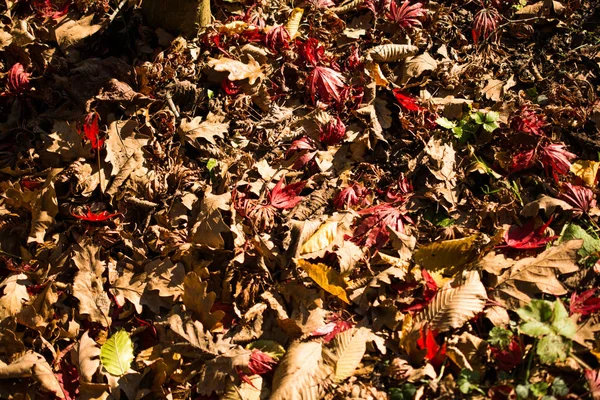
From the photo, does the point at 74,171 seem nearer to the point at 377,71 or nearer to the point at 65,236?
the point at 65,236

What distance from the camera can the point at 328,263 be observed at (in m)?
2.44

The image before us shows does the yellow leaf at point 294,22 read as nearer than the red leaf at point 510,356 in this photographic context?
No

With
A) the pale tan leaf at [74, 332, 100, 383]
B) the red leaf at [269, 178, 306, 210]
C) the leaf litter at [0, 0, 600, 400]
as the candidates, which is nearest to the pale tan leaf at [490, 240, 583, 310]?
the leaf litter at [0, 0, 600, 400]

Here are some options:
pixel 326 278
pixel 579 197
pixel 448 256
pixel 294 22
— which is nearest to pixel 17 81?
pixel 294 22

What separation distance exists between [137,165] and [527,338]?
6.35 feet

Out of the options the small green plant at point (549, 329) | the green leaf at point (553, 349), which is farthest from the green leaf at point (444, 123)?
the green leaf at point (553, 349)

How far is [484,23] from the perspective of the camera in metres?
3.16

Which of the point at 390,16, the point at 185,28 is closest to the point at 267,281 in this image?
the point at 185,28

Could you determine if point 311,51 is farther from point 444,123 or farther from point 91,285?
point 91,285

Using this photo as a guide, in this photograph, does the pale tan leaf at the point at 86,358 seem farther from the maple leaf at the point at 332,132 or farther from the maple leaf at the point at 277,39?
the maple leaf at the point at 277,39

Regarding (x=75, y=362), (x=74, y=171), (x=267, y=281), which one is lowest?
(x=75, y=362)

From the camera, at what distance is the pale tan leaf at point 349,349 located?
2.10 metres

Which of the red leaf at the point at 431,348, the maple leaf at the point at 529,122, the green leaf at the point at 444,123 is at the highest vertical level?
the maple leaf at the point at 529,122

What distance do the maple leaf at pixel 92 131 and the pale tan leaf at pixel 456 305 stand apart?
171 centimetres
